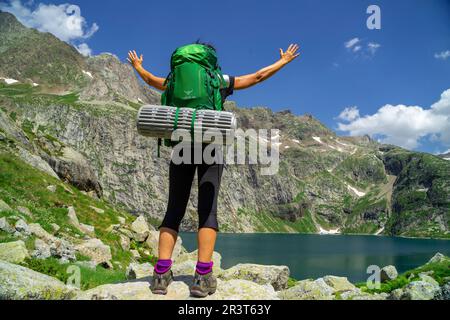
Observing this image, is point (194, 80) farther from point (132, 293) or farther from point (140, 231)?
point (140, 231)

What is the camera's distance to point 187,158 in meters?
6.46

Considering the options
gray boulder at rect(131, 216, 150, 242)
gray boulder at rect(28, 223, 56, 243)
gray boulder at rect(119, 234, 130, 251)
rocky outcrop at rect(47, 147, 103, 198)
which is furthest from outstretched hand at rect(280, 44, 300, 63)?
rocky outcrop at rect(47, 147, 103, 198)

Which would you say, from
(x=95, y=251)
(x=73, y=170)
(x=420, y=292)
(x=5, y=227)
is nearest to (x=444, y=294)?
(x=420, y=292)

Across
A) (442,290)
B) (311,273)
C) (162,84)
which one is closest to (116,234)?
(162,84)

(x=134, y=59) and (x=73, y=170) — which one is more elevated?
(x=73, y=170)

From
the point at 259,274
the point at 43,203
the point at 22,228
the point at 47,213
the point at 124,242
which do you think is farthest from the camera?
the point at 124,242

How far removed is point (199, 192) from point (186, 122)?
1.42 meters

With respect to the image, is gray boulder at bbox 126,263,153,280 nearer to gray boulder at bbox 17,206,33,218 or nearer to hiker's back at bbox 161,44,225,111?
hiker's back at bbox 161,44,225,111

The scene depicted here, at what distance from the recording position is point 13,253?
8.92 meters

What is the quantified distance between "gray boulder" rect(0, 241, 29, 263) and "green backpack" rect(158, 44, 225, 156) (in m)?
5.32

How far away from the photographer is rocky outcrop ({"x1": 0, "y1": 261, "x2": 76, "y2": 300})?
5.74 metres

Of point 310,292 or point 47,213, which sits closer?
point 310,292
